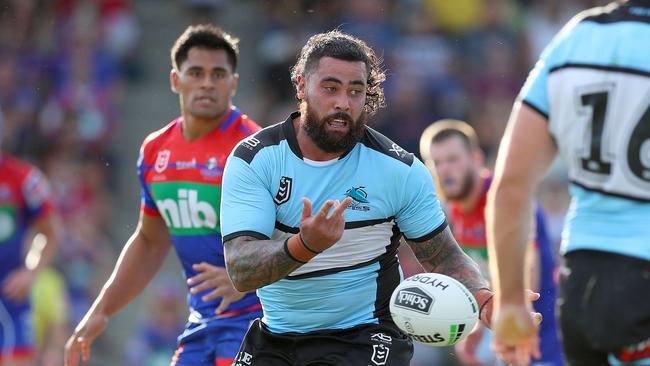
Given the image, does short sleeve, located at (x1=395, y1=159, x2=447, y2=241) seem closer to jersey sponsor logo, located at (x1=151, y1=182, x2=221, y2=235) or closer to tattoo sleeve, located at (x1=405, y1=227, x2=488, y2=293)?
tattoo sleeve, located at (x1=405, y1=227, x2=488, y2=293)

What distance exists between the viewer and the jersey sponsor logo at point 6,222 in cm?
1062

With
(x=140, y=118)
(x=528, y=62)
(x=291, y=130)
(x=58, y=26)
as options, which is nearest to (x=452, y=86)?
(x=528, y=62)

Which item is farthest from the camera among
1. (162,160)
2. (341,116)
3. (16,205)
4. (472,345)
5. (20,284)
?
(16,205)

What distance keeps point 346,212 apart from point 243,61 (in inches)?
470

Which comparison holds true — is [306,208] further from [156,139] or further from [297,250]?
[156,139]

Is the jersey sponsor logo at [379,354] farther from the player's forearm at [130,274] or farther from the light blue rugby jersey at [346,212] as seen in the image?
the player's forearm at [130,274]

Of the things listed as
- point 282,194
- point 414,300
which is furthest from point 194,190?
point 414,300

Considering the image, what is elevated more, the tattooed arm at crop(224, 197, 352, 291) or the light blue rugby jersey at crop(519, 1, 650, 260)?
the light blue rugby jersey at crop(519, 1, 650, 260)

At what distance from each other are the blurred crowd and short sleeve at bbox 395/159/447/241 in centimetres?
905

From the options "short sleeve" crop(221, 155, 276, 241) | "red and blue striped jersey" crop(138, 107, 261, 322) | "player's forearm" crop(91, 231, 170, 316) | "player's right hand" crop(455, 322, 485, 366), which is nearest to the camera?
"short sleeve" crop(221, 155, 276, 241)

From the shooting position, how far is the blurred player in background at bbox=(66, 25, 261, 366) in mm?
6840

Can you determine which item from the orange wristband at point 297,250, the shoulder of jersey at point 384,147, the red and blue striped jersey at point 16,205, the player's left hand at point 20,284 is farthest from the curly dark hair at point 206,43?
the red and blue striped jersey at point 16,205

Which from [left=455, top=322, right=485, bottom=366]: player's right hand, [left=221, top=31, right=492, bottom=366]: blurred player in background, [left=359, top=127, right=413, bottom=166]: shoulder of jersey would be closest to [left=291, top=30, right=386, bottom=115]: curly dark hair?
[left=221, top=31, right=492, bottom=366]: blurred player in background

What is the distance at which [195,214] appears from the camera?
22.8ft
